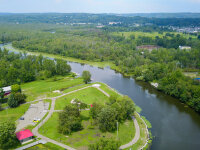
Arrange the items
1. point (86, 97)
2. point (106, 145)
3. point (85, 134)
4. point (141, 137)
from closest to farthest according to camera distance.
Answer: point (106, 145)
point (141, 137)
point (85, 134)
point (86, 97)

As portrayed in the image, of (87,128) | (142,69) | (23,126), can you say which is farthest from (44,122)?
(142,69)

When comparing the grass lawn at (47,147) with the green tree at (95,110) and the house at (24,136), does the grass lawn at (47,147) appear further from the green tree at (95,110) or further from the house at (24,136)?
the green tree at (95,110)

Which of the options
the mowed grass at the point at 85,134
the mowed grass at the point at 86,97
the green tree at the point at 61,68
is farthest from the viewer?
the green tree at the point at 61,68

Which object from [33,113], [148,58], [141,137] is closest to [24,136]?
[33,113]

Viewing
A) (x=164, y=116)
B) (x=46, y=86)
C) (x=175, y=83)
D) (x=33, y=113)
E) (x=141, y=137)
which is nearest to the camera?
(x=141, y=137)

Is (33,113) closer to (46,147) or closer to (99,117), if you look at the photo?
(46,147)

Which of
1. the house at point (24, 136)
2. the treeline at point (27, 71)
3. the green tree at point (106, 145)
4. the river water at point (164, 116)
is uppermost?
the treeline at point (27, 71)

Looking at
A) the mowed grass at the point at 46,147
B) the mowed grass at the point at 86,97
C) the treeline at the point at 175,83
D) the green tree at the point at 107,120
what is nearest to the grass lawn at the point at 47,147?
the mowed grass at the point at 46,147
